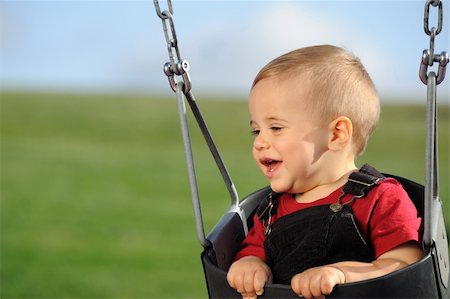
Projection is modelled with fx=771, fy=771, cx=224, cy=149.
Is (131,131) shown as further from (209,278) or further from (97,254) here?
(209,278)

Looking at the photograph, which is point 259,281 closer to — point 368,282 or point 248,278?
point 248,278

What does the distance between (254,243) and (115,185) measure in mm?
11357

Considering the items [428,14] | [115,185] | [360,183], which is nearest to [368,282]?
[360,183]

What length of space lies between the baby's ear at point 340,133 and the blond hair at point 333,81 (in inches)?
0.5

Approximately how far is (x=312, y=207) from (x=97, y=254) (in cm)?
726

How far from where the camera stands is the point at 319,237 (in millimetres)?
1856

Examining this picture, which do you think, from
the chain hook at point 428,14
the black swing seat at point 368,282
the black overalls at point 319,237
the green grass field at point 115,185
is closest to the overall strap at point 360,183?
the black overalls at point 319,237

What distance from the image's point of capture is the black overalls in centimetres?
184

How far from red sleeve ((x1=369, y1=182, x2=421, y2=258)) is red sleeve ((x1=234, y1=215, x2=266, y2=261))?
0.33 metres

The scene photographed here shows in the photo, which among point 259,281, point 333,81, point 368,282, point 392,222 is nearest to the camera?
point 368,282

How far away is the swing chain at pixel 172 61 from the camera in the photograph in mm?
1957

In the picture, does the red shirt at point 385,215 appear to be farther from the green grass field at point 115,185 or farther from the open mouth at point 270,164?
the green grass field at point 115,185

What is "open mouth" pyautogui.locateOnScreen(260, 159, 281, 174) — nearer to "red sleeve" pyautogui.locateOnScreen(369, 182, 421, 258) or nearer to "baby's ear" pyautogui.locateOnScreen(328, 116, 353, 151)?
"baby's ear" pyautogui.locateOnScreen(328, 116, 353, 151)

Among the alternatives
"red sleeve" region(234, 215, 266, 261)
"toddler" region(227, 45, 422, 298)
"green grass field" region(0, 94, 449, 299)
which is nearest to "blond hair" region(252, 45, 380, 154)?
"toddler" region(227, 45, 422, 298)
